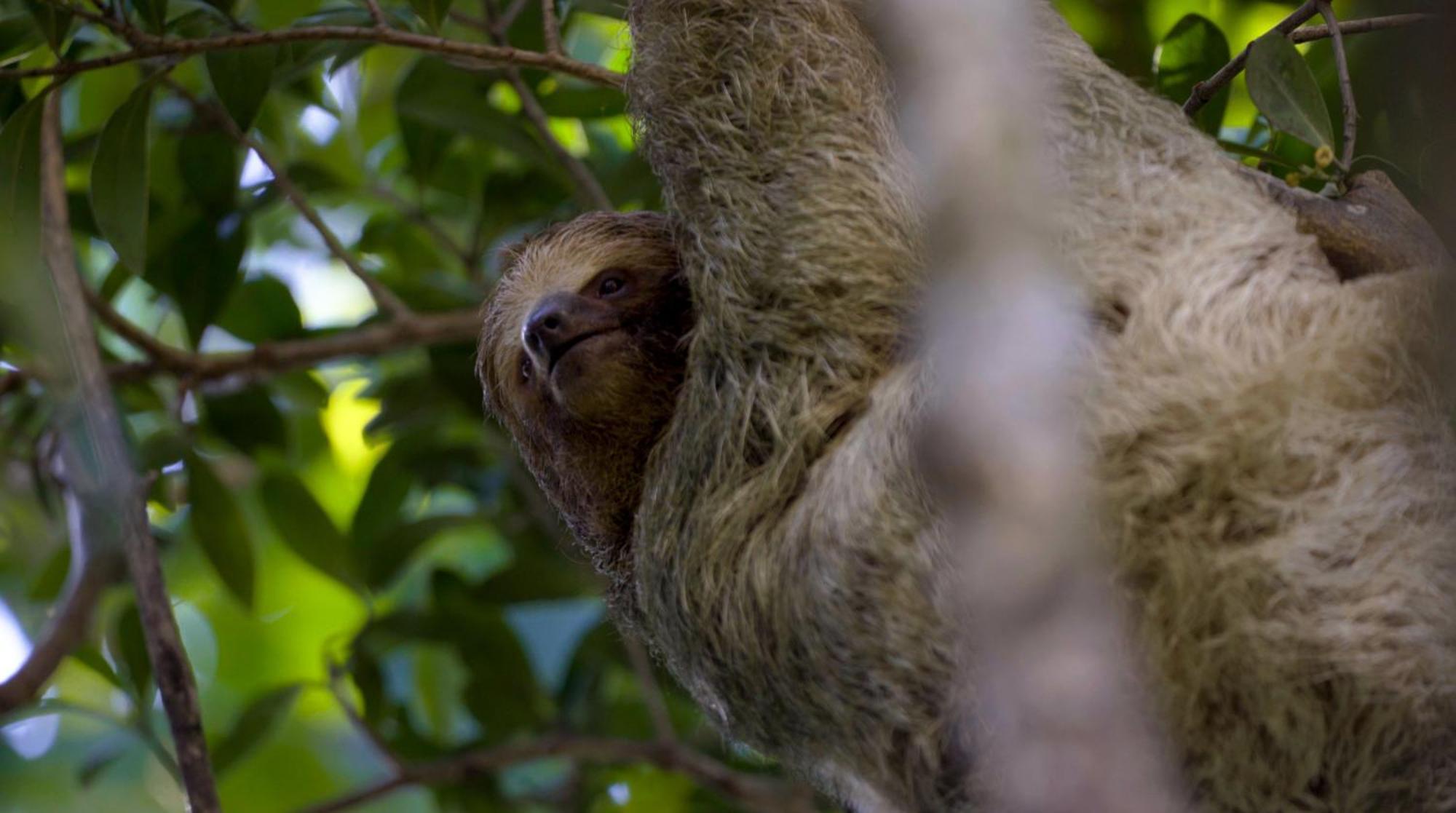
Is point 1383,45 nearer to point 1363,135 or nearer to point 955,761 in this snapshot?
point 1363,135

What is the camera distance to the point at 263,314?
21.2 ft

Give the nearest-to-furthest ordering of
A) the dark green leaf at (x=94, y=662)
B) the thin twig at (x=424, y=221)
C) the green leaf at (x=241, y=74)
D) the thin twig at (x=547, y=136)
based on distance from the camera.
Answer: the green leaf at (x=241, y=74) < the thin twig at (x=547, y=136) < the dark green leaf at (x=94, y=662) < the thin twig at (x=424, y=221)

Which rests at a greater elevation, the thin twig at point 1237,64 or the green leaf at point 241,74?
the green leaf at point 241,74

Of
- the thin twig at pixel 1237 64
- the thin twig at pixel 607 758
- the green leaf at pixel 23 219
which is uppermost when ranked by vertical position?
the green leaf at pixel 23 219

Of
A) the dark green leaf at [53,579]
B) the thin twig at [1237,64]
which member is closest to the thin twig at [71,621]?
the dark green leaf at [53,579]

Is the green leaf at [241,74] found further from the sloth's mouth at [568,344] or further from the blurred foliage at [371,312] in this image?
the sloth's mouth at [568,344]

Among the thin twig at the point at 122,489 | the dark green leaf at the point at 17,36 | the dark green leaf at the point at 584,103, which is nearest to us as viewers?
the thin twig at the point at 122,489

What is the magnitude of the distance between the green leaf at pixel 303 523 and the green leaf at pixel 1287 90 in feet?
14.9

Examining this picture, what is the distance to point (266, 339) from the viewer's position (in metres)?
6.41

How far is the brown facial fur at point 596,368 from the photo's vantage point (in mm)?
4125

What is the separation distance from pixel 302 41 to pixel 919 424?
2.40 metres

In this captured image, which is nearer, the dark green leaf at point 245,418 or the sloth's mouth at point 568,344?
the sloth's mouth at point 568,344

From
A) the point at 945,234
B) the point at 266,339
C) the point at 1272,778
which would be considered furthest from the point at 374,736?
the point at 945,234

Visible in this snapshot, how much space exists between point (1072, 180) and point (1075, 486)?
184cm
